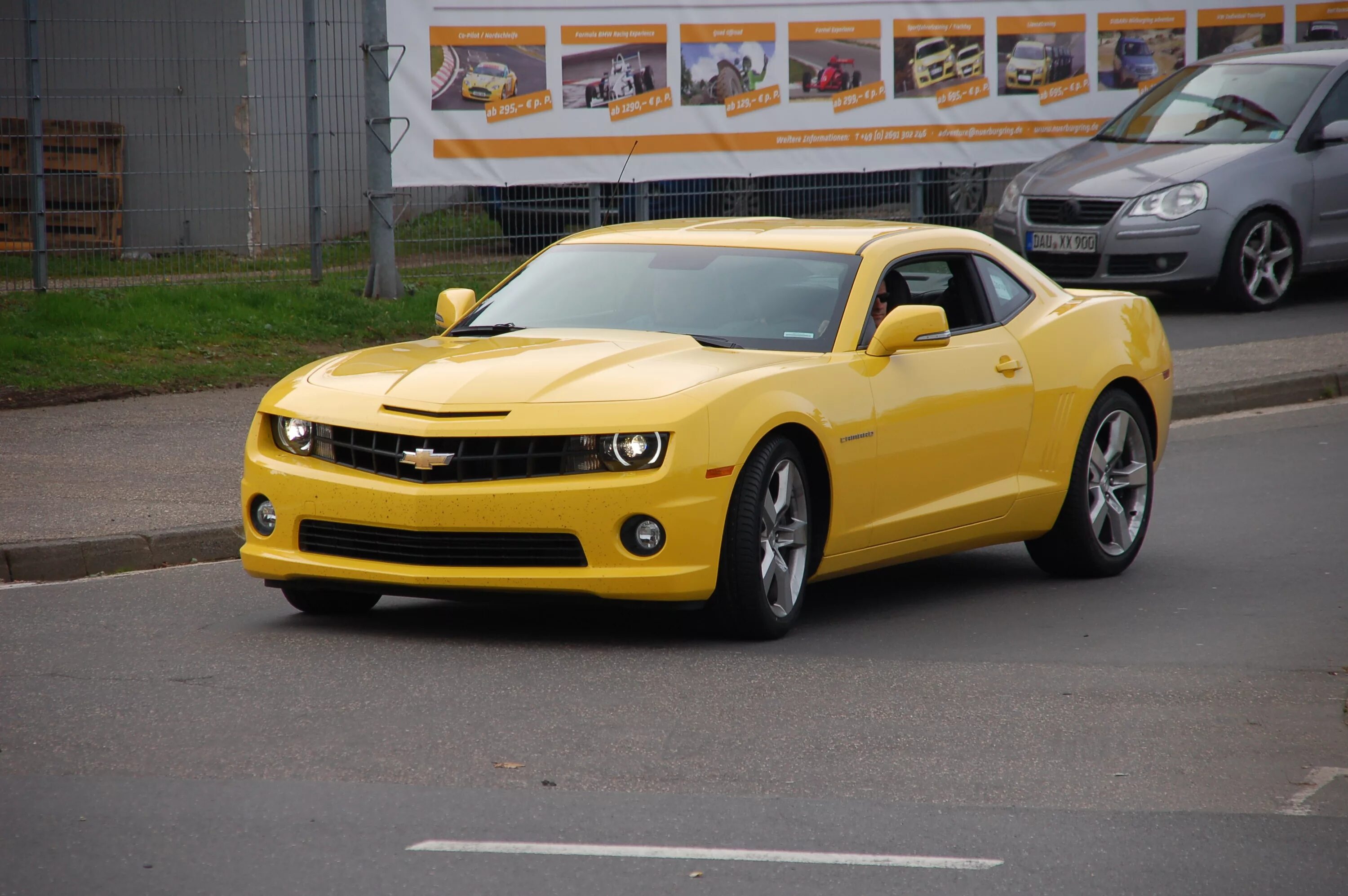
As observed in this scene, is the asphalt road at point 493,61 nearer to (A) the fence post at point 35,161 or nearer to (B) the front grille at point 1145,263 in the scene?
Answer: (A) the fence post at point 35,161

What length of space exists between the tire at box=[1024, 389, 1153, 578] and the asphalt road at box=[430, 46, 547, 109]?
9.16 m

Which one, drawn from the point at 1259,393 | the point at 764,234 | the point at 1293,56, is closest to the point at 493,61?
the point at 1259,393

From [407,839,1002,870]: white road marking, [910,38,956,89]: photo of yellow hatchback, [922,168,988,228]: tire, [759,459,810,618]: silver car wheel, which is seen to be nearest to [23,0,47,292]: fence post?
[910,38,956,89]: photo of yellow hatchback

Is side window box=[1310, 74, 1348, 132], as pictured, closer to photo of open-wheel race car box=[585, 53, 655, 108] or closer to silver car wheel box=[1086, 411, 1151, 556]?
photo of open-wheel race car box=[585, 53, 655, 108]

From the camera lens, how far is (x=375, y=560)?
685 centimetres

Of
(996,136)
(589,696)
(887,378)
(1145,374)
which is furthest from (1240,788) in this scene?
(996,136)

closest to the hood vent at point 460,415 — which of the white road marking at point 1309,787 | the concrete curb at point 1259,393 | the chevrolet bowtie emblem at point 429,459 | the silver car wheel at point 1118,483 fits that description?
the chevrolet bowtie emblem at point 429,459

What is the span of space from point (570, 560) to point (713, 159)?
469 inches

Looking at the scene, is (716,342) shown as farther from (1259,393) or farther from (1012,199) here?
(1012,199)

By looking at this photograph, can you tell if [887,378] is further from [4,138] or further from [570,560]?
[4,138]

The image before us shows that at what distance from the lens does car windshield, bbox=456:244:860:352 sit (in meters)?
7.55

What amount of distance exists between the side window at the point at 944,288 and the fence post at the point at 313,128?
880 cm

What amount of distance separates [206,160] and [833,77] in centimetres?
615

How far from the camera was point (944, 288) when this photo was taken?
830cm
